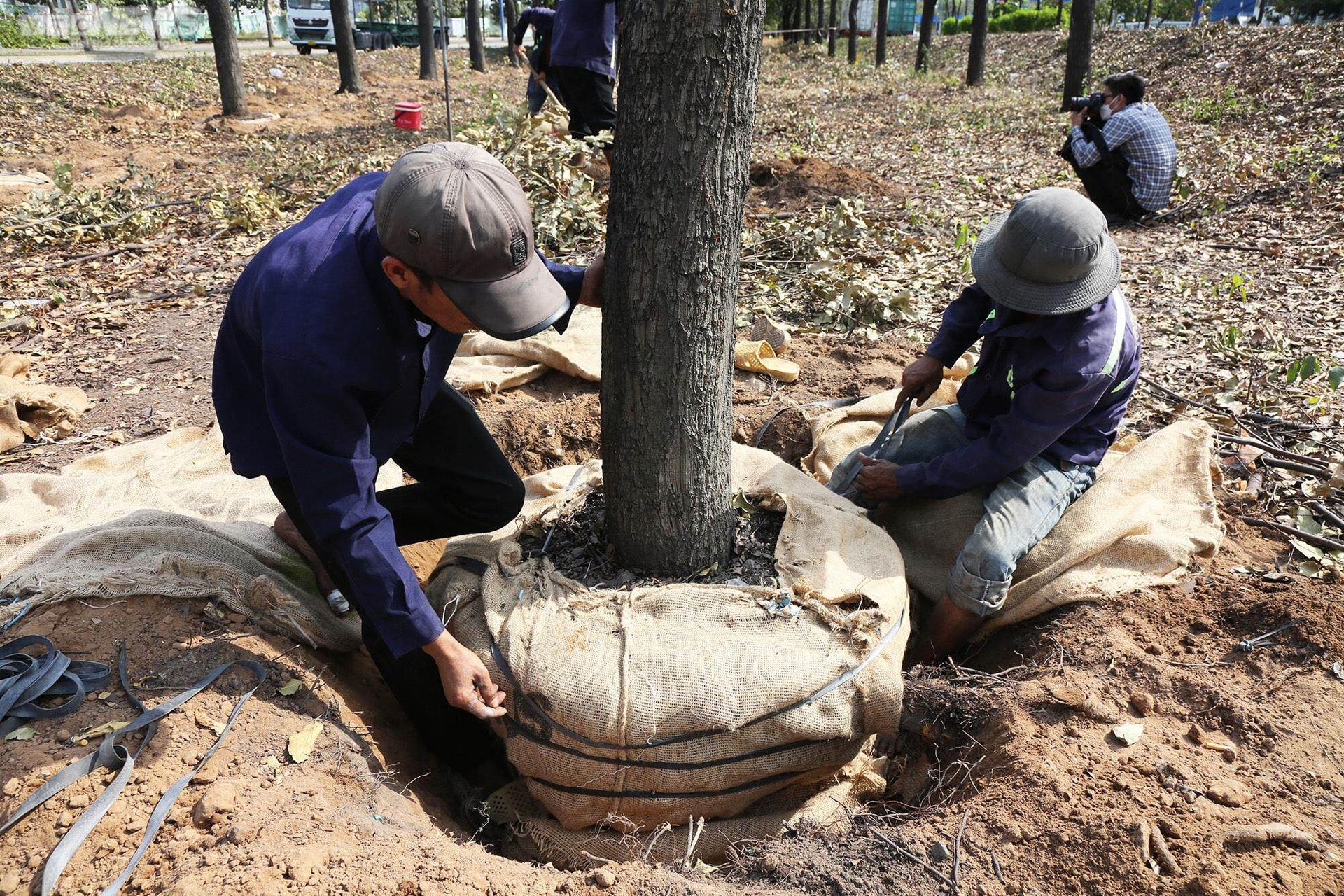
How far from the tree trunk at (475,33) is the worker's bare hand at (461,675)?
64.9ft

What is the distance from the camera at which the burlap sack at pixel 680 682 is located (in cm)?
192

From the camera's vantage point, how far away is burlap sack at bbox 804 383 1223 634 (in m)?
2.53

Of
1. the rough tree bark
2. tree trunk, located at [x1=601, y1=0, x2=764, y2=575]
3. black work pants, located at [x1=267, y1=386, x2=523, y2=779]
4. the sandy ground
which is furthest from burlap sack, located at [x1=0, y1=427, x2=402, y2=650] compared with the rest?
the rough tree bark

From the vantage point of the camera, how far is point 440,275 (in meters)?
1.56

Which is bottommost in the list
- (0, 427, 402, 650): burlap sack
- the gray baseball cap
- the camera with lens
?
(0, 427, 402, 650): burlap sack

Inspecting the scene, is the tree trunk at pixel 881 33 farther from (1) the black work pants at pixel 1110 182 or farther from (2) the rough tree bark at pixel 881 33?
(1) the black work pants at pixel 1110 182

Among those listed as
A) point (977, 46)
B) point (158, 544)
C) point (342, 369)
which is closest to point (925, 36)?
point (977, 46)

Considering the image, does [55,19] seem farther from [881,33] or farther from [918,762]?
[918,762]

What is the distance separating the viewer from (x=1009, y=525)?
2.46 m

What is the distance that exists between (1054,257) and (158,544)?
2.66 meters

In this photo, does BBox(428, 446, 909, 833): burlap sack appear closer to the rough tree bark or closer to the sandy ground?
the sandy ground

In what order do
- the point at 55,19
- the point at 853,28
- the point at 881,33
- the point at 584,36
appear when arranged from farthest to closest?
the point at 55,19 < the point at 853,28 < the point at 881,33 < the point at 584,36

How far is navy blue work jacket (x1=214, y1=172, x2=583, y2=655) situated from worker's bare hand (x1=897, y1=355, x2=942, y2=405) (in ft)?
5.50

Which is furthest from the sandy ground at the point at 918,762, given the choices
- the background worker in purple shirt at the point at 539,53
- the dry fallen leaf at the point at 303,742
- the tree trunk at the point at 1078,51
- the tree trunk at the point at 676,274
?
the tree trunk at the point at 1078,51
